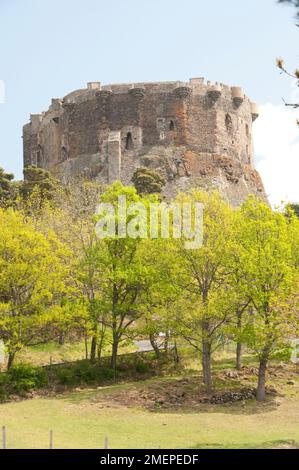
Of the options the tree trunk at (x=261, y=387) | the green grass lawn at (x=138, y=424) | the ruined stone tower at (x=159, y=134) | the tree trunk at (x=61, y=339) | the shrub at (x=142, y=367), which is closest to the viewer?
the green grass lawn at (x=138, y=424)

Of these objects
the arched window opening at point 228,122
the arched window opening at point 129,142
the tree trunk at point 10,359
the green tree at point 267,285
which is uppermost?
the arched window opening at point 228,122

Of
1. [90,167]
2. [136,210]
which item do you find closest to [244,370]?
[136,210]

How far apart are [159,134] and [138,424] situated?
48156 mm

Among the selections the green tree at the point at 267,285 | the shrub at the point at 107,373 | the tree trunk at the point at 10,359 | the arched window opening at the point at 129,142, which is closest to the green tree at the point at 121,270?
the shrub at the point at 107,373

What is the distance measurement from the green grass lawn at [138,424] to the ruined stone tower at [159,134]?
39492 mm

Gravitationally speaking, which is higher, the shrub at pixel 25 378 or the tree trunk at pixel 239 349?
the tree trunk at pixel 239 349

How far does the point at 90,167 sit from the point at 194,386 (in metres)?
40.2

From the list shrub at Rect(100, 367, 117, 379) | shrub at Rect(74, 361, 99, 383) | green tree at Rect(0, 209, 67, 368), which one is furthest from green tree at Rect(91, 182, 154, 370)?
green tree at Rect(0, 209, 67, 368)

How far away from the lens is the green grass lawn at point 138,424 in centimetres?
2181

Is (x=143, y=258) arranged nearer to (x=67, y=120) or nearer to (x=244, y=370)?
(x=244, y=370)

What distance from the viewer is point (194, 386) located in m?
32.2

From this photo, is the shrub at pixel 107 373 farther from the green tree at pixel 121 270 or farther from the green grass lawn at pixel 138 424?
the green grass lawn at pixel 138 424

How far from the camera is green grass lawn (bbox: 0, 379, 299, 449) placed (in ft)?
71.6

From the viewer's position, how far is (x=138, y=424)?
25203mm
